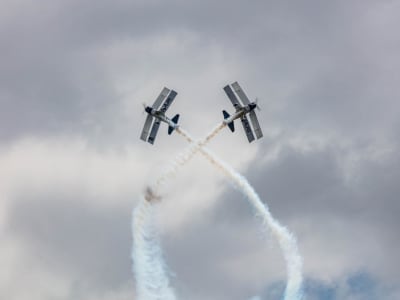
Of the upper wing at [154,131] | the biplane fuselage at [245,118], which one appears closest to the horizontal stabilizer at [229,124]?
the biplane fuselage at [245,118]

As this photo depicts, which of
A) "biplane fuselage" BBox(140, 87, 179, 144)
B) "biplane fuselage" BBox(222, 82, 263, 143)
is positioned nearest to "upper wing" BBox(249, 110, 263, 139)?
"biplane fuselage" BBox(222, 82, 263, 143)

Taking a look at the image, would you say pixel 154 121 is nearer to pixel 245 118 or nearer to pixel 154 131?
pixel 154 131

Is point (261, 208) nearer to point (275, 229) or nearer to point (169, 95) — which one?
point (275, 229)

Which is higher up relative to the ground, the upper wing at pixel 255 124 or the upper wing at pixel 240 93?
the upper wing at pixel 240 93

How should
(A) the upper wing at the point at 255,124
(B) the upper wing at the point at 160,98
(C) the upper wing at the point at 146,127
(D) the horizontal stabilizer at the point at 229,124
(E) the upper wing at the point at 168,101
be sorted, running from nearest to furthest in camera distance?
(D) the horizontal stabilizer at the point at 229,124, (C) the upper wing at the point at 146,127, (A) the upper wing at the point at 255,124, (B) the upper wing at the point at 160,98, (E) the upper wing at the point at 168,101

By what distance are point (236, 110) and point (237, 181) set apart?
12465mm

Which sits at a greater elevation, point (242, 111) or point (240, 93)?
point (240, 93)

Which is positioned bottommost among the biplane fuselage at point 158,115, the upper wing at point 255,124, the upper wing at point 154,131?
the upper wing at point 154,131

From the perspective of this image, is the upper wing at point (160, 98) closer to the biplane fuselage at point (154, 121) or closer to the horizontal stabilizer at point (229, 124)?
the biplane fuselage at point (154, 121)

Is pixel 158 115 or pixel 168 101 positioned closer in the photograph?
pixel 158 115

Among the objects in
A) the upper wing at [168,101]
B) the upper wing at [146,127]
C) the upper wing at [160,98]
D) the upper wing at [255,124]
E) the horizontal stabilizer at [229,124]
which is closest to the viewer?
the horizontal stabilizer at [229,124]

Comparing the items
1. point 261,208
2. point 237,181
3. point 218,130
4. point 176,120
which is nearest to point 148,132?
point 176,120

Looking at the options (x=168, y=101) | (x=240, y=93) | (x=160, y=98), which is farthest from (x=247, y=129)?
(x=160, y=98)

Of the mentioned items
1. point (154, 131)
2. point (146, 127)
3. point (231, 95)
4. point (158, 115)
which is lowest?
point (154, 131)
